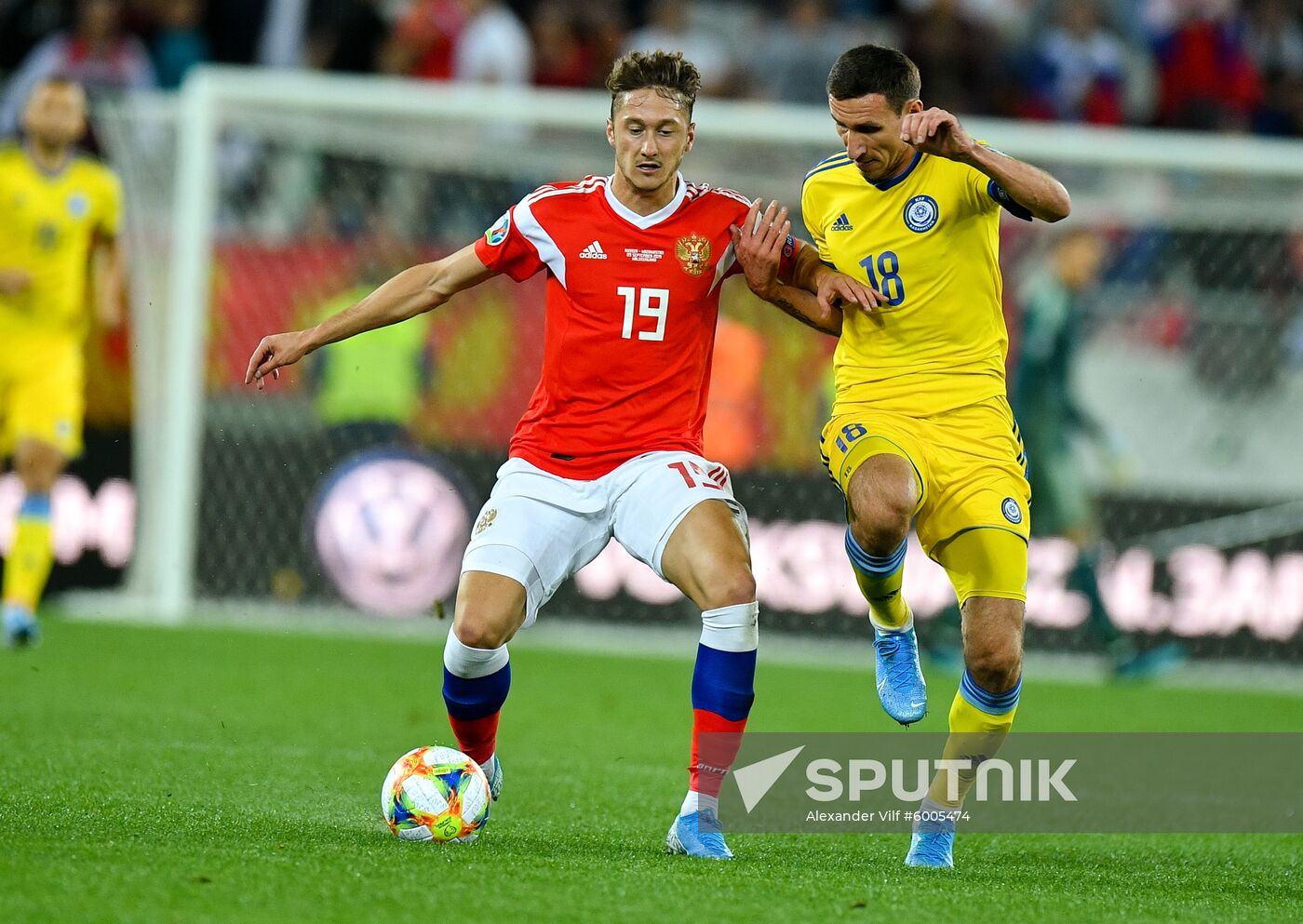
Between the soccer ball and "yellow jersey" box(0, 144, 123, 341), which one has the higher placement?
"yellow jersey" box(0, 144, 123, 341)

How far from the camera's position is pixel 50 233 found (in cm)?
1048

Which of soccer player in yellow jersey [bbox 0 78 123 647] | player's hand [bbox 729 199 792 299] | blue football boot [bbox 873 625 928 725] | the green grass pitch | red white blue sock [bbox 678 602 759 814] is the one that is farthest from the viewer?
soccer player in yellow jersey [bbox 0 78 123 647]

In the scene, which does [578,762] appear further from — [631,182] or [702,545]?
[631,182]

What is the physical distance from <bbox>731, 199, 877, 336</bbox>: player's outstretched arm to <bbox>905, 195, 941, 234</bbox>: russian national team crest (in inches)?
10.8

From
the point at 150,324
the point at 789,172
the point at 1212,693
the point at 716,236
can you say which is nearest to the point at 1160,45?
the point at 789,172

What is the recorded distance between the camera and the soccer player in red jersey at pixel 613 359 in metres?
5.62

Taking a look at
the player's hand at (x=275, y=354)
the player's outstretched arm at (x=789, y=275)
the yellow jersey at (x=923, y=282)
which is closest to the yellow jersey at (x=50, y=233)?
the player's hand at (x=275, y=354)

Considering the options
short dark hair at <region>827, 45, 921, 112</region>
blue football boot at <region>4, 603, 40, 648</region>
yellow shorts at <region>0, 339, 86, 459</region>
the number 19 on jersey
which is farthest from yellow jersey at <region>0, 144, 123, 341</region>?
short dark hair at <region>827, 45, 921, 112</region>

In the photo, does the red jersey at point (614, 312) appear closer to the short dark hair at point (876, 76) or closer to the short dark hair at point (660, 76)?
the short dark hair at point (660, 76)

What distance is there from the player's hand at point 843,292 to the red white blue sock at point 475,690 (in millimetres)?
1483

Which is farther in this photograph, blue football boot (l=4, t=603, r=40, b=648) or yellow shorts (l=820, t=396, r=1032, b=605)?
blue football boot (l=4, t=603, r=40, b=648)

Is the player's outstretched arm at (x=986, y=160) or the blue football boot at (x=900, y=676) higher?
the player's outstretched arm at (x=986, y=160)

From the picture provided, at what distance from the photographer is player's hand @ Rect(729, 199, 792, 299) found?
577 cm

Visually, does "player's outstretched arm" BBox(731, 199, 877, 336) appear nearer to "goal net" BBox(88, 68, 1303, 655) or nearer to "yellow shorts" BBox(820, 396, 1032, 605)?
"yellow shorts" BBox(820, 396, 1032, 605)
